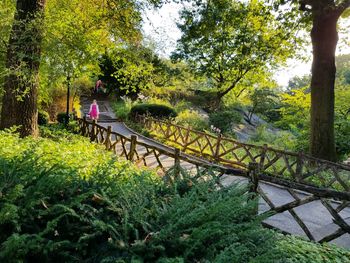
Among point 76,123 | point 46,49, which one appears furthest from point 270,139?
point 46,49

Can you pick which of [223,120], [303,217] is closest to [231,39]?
[223,120]

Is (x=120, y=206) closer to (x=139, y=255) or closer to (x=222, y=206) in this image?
(x=139, y=255)

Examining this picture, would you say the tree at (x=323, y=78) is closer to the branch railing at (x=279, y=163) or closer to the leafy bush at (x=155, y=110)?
the branch railing at (x=279, y=163)

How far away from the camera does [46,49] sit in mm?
10367

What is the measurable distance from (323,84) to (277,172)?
368 cm

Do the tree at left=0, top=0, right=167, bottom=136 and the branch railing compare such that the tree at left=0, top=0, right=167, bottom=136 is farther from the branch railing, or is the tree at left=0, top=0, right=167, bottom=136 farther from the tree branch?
the tree branch

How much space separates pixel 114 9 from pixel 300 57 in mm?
12297

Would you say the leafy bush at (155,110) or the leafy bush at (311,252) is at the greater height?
the leafy bush at (155,110)

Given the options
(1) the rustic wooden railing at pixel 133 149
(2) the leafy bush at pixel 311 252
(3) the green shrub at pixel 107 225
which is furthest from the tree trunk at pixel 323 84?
(3) the green shrub at pixel 107 225

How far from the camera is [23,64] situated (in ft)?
30.8

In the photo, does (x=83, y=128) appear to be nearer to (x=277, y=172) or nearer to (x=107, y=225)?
(x=277, y=172)

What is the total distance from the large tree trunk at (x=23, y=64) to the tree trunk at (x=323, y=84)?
9430 millimetres

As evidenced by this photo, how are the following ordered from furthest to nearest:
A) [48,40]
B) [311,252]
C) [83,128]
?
[83,128] → [48,40] → [311,252]

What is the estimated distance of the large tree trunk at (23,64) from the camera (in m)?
9.34
